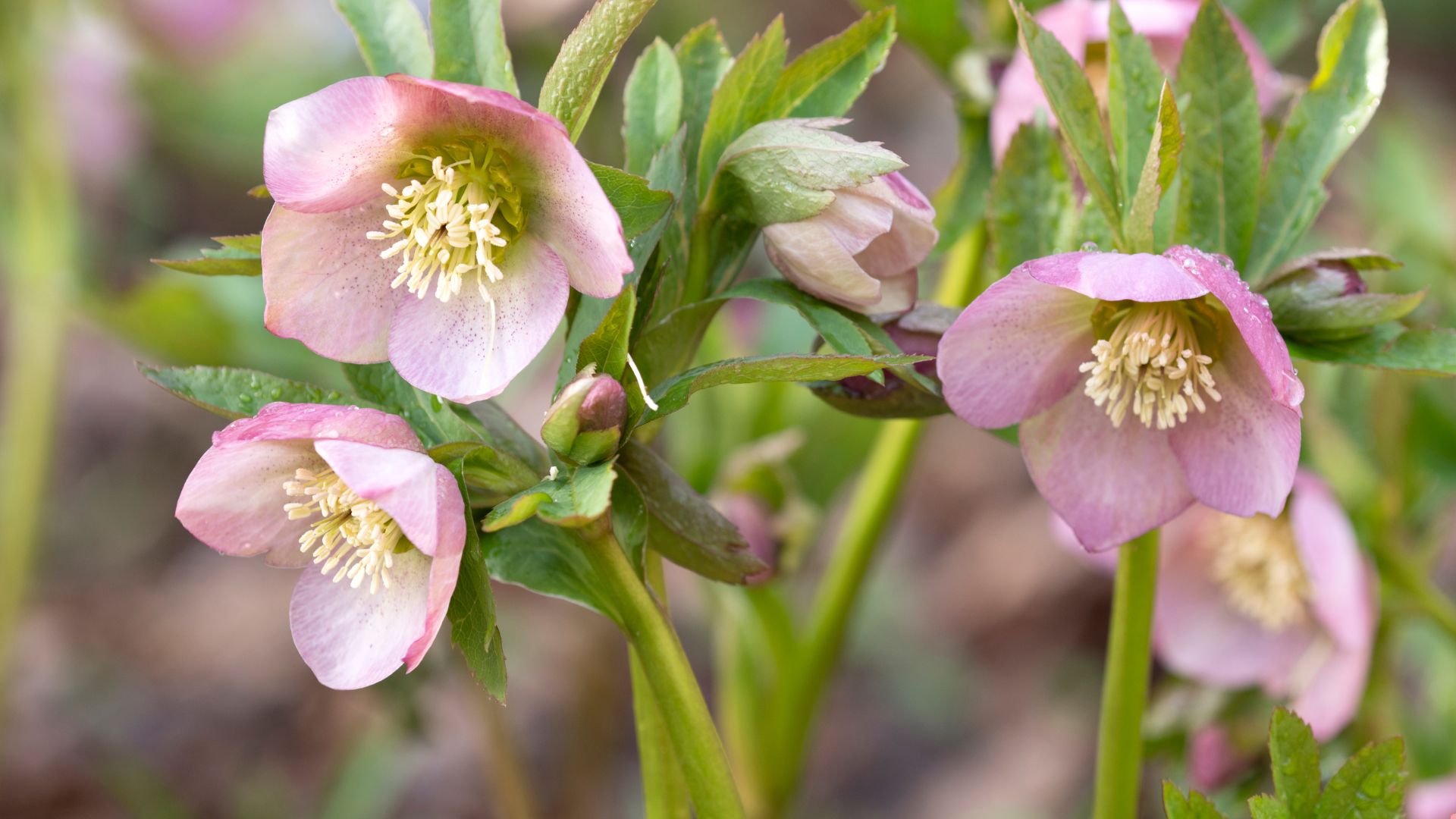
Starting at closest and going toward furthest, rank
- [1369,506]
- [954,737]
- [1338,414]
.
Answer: [1369,506], [1338,414], [954,737]

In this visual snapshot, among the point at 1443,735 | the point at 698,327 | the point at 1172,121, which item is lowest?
the point at 1443,735

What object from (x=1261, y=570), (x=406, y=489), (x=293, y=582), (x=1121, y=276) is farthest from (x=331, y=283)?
(x=293, y=582)

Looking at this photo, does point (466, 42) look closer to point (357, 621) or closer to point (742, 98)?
point (742, 98)

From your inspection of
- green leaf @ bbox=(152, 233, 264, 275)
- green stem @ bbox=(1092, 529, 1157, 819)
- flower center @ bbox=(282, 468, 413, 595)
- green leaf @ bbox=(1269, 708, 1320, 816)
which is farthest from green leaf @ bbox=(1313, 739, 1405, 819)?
green leaf @ bbox=(152, 233, 264, 275)

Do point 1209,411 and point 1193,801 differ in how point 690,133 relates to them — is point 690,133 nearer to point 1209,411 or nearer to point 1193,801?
point 1209,411

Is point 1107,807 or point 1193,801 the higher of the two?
point 1193,801

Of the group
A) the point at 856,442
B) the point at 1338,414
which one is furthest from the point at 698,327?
the point at 1338,414

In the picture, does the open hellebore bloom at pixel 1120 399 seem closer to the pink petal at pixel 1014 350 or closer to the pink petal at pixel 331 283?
the pink petal at pixel 1014 350
